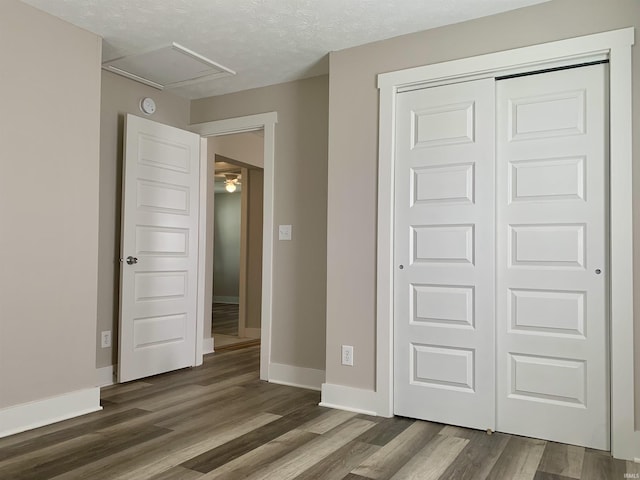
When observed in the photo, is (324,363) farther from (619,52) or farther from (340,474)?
(619,52)

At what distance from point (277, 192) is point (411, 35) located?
5.34 ft

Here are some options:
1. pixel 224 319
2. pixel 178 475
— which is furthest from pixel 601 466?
pixel 224 319

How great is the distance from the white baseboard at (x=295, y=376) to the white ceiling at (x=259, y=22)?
2.38 metres

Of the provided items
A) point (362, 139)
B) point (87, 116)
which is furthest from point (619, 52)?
point (87, 116)

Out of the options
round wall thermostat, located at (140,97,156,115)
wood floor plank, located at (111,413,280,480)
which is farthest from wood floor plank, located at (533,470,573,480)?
round wall thermostat, located at (140,97,156,115)

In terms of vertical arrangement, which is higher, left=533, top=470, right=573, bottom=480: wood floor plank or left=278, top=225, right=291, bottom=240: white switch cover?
left=278, top=225, right=291, bottom=240: white switch cover

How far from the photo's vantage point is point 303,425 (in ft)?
9.80

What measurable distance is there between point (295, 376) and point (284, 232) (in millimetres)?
1167

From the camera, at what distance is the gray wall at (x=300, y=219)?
3.94 meters

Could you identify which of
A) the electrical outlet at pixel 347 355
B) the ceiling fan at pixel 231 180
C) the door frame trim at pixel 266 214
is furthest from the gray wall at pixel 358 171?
the ceiling fan at pixel 231 180

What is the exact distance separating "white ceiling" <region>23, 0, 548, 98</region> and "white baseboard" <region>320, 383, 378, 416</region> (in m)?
2.35

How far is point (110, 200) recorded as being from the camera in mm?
3953

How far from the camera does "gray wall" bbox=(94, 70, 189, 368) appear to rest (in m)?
3.87

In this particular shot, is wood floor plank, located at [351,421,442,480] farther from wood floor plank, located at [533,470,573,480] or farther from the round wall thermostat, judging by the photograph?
the round wall thermostat
